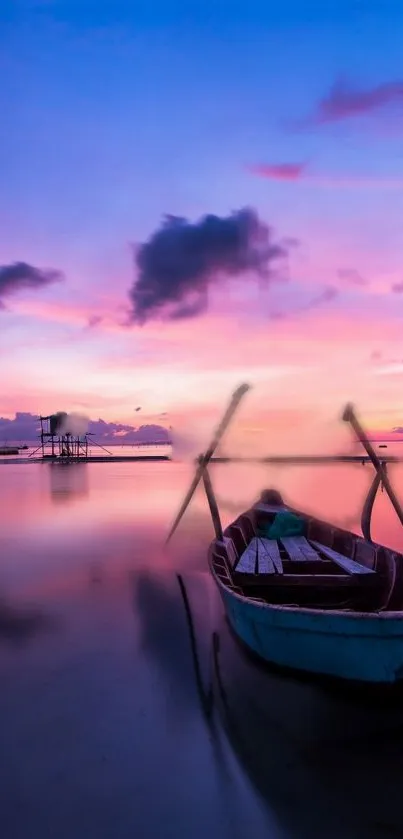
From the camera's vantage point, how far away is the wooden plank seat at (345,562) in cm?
1115

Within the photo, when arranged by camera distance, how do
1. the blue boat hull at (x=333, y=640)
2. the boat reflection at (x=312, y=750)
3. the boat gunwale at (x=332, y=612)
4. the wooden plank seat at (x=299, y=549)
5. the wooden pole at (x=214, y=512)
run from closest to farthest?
the boat reflection at (x=312, y=750) → the boat gunwale at (x=332, y=612) → the blue boat hull at (x=333, y=640) → the wooden plank seat at (x=299, y=549) → the wooden pole at (x=214, y=512)

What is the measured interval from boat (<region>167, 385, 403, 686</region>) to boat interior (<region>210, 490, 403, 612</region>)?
0.06 feet

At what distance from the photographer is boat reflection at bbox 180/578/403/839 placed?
610 cm

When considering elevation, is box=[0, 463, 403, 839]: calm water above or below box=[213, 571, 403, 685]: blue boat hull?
below

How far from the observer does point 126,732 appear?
8242mm

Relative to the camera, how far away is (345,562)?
12.1 metres

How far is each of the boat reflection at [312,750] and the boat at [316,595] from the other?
0.58 m

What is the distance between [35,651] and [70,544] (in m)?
15.0

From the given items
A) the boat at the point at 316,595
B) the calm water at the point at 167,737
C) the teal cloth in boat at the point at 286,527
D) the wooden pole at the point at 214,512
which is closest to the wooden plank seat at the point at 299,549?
the boat at the point at 316,595

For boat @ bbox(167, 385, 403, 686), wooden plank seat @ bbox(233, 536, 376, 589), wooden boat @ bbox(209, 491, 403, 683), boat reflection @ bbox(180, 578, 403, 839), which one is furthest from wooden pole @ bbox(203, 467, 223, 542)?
boat reflection @ bbox(180, 578, 403, 839)

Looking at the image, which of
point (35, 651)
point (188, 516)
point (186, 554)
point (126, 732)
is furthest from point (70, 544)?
point (126, 732)

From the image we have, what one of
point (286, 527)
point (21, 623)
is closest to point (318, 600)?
point (286, 527)

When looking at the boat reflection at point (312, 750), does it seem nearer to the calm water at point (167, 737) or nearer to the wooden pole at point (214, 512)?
the calm water at point (167, 737)

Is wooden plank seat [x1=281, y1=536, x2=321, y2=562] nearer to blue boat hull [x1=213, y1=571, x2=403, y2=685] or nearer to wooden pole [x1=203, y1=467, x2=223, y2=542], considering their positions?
wooden pole [x1=203, y1=467, x2=223, y2=542]
